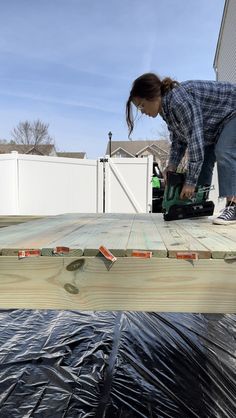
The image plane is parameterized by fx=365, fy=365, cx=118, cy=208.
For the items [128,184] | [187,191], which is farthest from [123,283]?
[128,184]

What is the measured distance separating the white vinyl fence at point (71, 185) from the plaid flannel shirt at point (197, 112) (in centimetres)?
463

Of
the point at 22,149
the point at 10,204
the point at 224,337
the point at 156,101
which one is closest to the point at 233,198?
the point at 156,101

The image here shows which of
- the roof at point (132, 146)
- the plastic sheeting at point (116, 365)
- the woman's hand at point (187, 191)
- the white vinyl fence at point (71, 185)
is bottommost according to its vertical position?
the plastic sheeting at point (116, 365)

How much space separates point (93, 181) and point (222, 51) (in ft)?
20.9

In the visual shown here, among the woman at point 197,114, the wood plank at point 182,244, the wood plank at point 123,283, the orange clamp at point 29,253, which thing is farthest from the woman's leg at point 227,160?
the orange clamp at point 29,253

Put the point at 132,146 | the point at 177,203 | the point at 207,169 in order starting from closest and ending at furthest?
1. the point at 177,203
2. the point at 207,169
3. the point at 132,146

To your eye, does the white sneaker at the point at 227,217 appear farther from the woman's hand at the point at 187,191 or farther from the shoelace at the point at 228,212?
the woman's hand at the point at 187,191

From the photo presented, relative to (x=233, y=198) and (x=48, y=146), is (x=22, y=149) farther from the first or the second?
(x=233, y=198)

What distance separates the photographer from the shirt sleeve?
2.21 m

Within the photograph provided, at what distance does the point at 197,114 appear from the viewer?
2215mm

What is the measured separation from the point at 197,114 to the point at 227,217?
0.67 m

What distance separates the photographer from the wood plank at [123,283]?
51.8 inches

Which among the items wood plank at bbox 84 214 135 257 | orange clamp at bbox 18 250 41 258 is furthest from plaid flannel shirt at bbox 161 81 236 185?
orange clamp at bbox 18 250 41 258

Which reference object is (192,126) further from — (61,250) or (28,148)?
(28,148)
